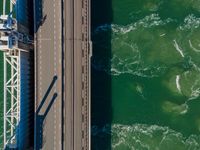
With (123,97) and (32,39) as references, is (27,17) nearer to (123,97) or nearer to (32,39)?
(32,39)

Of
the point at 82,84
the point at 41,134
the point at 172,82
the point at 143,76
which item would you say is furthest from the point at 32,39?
the point at 172,82

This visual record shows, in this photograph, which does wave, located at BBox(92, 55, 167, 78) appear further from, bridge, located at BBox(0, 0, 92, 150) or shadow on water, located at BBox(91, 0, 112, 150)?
bridge, located at BBox(0, 0, 92, 150)

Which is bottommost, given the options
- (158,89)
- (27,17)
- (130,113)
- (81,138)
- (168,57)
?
(81,138)

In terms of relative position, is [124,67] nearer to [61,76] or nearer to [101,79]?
[101,79]

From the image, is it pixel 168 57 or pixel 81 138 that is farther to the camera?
pixel 168 57

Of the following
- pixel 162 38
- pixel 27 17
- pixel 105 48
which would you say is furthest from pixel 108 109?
pixel 27 17

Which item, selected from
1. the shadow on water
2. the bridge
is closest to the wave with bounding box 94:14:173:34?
the shadow on water

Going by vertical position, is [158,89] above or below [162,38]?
below
